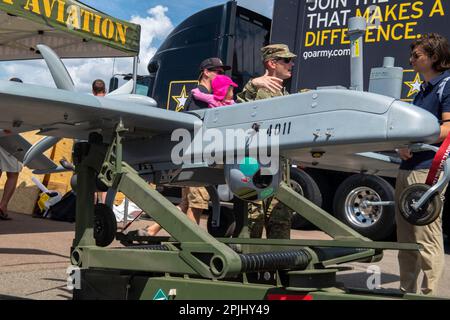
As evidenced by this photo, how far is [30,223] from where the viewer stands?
7.84 metres

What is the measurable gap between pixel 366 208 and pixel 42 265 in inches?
181

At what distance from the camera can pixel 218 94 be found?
426 cm

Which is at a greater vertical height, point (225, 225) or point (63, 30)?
point (63, 30)

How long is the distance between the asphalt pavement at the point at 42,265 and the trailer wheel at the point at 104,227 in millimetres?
579

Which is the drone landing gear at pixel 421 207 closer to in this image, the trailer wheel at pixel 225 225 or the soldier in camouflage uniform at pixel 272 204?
the soldier in camouflage uniform at pixel 272 204

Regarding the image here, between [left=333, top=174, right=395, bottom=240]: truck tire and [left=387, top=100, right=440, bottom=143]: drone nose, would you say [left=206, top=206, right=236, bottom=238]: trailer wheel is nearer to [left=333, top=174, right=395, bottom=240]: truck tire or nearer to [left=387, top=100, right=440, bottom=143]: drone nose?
[left=387, top=100, right=440, bottom=143]: drone nose

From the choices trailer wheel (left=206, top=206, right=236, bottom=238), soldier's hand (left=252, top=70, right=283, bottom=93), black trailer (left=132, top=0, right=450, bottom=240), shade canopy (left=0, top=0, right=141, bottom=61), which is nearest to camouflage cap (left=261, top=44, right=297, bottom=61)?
soldier's hand (left=252, top=70, right=283, bottom=93)

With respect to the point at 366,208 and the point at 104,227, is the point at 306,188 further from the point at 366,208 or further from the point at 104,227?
the point at 104,227

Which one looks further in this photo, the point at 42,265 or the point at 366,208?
the point at 366,208

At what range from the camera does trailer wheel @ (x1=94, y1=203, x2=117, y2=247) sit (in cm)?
360

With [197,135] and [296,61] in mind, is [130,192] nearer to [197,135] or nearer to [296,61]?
[197,135]

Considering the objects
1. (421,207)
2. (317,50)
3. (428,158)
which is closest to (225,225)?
(428,158)

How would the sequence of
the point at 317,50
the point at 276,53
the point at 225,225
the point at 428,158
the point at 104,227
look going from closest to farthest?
the point at 428,158, the point at 104,227, the point at 276,53, the point at 225,225, the point at 317,50

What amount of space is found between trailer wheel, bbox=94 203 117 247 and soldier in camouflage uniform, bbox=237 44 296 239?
112 centimetres
